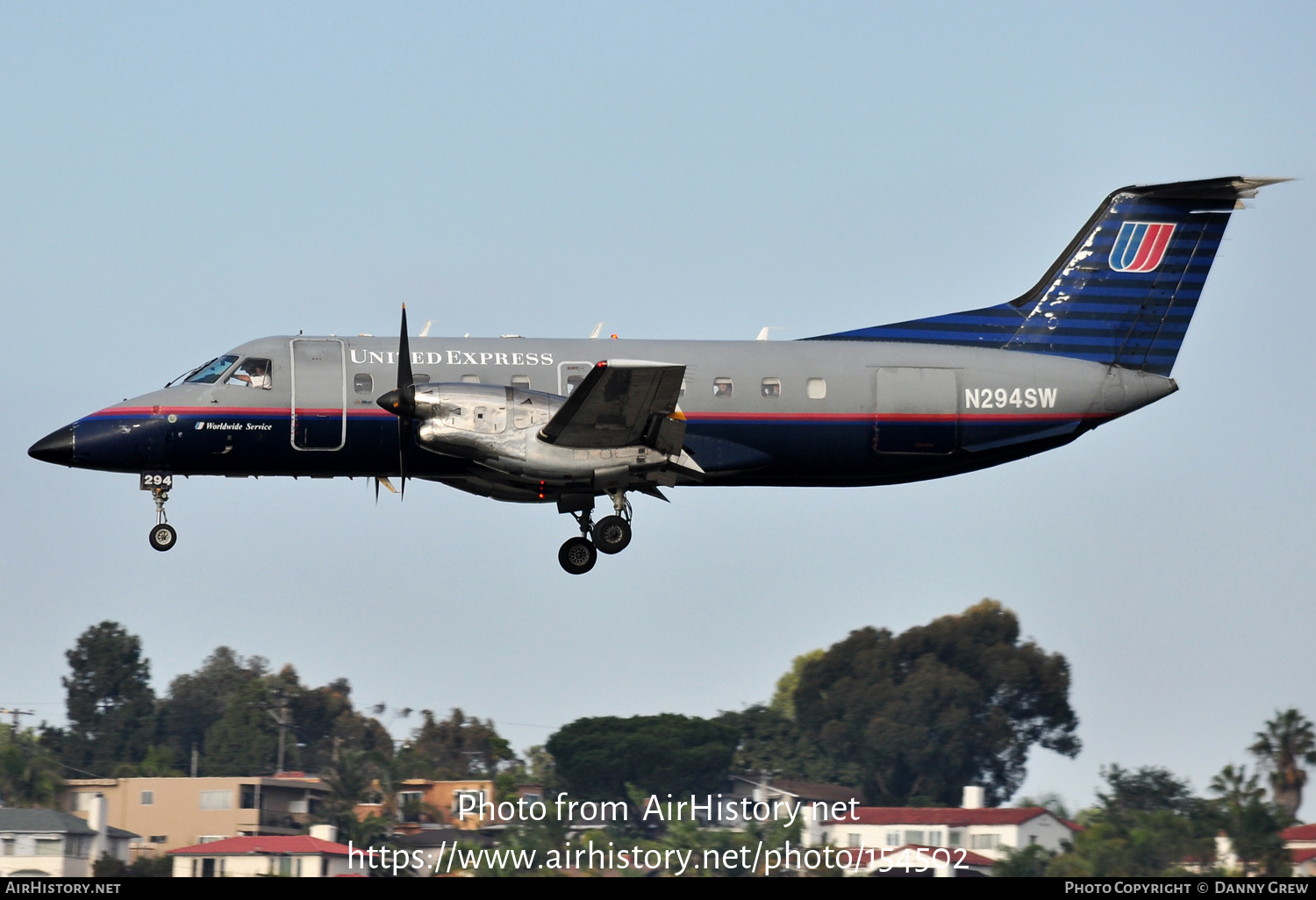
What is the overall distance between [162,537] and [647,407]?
7677mm

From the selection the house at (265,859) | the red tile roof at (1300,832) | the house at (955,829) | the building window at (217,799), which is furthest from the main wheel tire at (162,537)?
the red tile roof at (1300,832)

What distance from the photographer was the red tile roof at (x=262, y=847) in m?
34.9

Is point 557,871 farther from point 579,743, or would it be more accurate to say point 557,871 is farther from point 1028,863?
point 579,743

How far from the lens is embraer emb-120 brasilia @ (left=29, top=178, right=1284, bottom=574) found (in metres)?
21.8

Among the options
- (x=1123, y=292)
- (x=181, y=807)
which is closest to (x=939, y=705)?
(x=181, y=807)

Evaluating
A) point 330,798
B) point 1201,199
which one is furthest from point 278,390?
point 330,798

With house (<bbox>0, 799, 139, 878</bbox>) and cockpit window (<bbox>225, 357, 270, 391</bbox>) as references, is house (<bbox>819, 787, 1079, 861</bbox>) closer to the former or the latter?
house (<bbox>0, 799, 139, 878</bbox>)

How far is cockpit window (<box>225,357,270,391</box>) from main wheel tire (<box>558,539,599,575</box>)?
4.87 meters

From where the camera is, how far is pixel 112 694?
64625mm

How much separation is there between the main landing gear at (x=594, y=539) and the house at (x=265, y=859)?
1313cm

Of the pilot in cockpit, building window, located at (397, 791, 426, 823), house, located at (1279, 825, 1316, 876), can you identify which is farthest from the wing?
building window, located at (397, 791, 426, 823)

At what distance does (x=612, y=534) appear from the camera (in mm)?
23000

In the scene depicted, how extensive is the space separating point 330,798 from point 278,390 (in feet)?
81.4

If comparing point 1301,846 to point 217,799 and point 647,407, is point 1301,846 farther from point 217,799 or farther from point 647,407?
point 217,799
